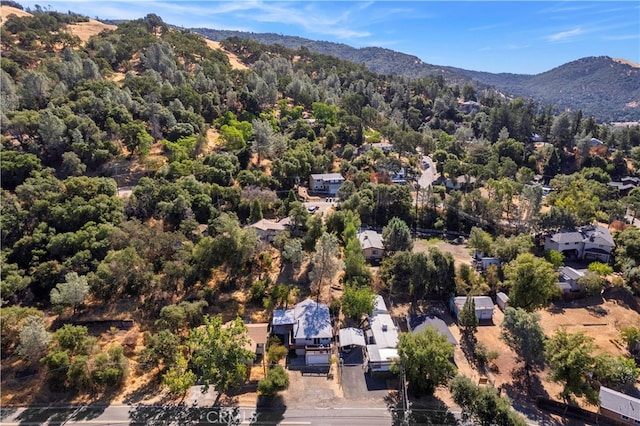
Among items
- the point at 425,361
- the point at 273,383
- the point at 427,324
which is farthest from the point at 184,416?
the point at 427,324

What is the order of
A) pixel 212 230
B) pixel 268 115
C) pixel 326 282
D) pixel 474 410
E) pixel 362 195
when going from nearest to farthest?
pixel 474 410, pixel 326 282, pixel 212 230, pixel 362 195, pixel 268 115

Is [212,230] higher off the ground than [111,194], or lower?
lower

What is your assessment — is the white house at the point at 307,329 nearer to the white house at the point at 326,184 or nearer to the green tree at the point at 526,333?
the green tree at the point at 526,333

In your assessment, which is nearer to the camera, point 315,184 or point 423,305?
point 423,305

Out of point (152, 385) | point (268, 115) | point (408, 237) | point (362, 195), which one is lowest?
point (152, 385)

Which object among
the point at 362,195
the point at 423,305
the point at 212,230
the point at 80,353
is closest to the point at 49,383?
the point at 80,353

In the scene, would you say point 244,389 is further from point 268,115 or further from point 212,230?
point 268,115

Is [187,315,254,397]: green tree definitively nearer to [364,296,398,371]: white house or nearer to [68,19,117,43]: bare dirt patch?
[364,296,398,371]: white house
